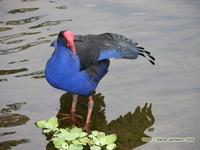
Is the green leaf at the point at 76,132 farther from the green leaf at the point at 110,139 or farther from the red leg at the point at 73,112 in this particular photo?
the red leg at the point at 73,112

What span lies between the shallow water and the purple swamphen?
0.47 meters

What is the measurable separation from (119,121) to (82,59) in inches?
32.7

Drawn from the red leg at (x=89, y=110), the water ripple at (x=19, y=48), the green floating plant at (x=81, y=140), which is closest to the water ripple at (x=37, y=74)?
the water ripple at (x=19, y=48)

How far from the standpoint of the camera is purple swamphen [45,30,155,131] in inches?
181

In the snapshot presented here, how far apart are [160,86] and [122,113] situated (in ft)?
2.43

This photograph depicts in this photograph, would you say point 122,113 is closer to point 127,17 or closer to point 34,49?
point 34,49

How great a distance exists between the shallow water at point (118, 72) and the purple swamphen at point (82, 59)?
472 millimetres

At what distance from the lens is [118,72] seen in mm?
6027

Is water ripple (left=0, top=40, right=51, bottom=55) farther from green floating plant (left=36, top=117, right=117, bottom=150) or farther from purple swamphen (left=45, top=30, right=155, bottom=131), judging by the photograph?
green floating plant (left=36, top=117, right=117, bottom=150)

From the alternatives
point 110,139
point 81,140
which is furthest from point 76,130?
point 110,139

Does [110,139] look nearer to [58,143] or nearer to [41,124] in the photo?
[58,143]

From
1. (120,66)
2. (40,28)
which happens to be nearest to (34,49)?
(40,28)

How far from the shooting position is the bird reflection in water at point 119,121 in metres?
4.82

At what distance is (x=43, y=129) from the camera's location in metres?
4.92
